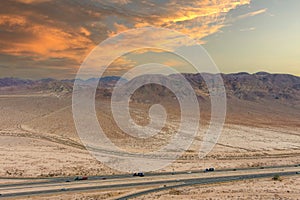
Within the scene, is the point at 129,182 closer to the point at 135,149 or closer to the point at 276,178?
the point at 276,178

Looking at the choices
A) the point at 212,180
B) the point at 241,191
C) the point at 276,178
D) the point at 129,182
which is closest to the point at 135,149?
the point at 129,182

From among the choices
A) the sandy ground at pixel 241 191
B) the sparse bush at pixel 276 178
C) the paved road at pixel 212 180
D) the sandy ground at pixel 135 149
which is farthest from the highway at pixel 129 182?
the sandy ground at pixel 135 149

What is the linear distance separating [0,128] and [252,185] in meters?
94.3

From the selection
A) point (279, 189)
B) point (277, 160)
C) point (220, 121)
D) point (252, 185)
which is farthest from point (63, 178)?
point (220, 121)

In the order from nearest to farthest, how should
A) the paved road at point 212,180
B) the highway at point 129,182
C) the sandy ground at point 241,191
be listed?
the sandy ground at point 241,191 < the highway at point 129,182 < the paved road at point 212,180

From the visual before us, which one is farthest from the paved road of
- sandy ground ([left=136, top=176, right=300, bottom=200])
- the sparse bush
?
the sparse bush

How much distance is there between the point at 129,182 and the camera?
5556 centimetres

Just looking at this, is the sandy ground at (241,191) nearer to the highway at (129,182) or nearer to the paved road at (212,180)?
the paved road at (212,180)

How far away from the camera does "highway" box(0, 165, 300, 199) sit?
1967 inches

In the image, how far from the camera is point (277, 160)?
79.6 meters

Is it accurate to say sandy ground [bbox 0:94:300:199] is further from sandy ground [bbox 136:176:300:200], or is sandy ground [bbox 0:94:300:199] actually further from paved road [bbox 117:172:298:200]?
paved road [bbox 117:172:298:200]

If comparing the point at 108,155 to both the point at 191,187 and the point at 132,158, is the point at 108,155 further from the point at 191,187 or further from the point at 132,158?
the point at 191,187

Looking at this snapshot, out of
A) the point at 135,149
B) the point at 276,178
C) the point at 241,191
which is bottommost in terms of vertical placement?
the point at 276,178

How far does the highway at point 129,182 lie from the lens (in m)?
50.0
